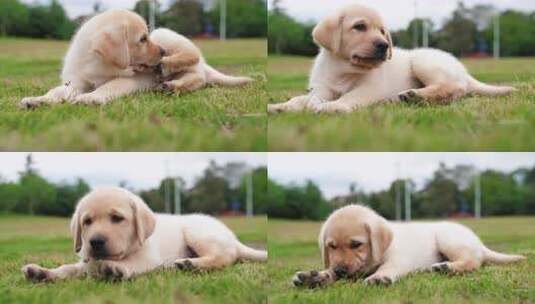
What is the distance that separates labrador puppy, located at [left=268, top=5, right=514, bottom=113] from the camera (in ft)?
16.7

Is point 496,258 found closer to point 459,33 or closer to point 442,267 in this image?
point 442,267

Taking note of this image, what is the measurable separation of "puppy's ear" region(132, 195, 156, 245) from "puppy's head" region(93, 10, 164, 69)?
105 centimetres

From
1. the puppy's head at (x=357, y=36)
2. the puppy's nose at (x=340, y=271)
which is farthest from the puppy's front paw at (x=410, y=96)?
the puppy's nose at (x=340, y=271)

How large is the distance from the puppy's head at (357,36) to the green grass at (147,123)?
0.59 metres

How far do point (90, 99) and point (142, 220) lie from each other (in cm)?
91

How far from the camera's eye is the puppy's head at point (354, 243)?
4.68 metres

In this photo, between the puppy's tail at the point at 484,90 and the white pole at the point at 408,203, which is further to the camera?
the white pole at the point at 408,203

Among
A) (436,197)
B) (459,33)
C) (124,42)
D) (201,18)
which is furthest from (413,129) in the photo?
(459,33)

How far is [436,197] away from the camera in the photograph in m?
6.72

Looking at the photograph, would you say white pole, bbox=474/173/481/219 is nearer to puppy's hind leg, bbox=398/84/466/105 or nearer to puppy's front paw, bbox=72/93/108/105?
puppy's hind leg, bbox=398/84/466/105

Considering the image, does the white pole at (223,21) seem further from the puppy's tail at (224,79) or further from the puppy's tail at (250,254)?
the puppy's tail at (250,254)

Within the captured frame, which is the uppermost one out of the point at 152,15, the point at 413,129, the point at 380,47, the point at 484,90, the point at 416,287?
the point at 152,15

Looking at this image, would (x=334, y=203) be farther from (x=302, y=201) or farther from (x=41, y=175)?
(x=41, y=175)

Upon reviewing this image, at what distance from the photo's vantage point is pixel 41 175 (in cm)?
573
